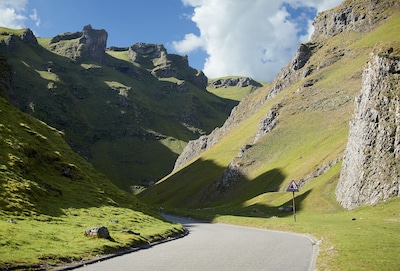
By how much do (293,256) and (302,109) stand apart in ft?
435

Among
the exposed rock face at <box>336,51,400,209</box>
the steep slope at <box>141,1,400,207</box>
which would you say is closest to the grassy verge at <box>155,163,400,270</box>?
the exposed rock face at <box>336,51,400,209</box>

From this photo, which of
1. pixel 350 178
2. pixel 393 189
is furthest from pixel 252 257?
pixel 350 178

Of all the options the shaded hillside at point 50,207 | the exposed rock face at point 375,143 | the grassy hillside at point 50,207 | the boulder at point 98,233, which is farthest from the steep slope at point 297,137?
the boulder at point 98,233

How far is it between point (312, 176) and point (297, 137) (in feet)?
146

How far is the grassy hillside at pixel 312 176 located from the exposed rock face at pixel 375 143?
337cm

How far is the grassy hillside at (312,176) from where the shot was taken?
3114 centimetres

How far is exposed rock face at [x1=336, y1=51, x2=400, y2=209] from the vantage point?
61.7 metres

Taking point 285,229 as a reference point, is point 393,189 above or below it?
above

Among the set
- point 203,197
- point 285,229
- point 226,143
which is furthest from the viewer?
point 226,143

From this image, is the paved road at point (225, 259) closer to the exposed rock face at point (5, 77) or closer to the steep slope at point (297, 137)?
the steep slope at point (297, 137)

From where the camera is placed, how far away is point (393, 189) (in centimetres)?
5928

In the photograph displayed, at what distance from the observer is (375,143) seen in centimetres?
6619

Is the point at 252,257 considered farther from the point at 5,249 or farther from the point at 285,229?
the point at 285,229

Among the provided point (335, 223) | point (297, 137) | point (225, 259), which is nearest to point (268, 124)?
point (297, 137)
